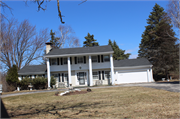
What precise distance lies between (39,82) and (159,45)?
82.0ft

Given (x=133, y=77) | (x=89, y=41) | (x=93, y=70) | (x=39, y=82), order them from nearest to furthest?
(x=39, y=82), (x=93, y=70), (x=133, y=77), (x=89, y=41)

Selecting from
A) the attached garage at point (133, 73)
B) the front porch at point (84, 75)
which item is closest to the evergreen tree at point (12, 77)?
the front porch at point (84, 75)

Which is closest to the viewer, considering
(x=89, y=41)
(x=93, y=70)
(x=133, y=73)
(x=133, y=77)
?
(x=93, y=70)

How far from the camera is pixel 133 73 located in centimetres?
2334

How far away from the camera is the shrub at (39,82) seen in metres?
21.1

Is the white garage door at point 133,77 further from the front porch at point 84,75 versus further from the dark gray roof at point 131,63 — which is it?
the front porch at point 84,75

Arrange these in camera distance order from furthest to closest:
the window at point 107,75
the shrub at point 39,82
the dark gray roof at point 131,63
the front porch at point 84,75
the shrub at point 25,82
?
the dark gray roof at point 131,63 < the window at point 107,75 < the front porch at point 84,75 < the shrub at point 25,82 < the shrub at point 39,82

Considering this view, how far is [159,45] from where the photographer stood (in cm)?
3228

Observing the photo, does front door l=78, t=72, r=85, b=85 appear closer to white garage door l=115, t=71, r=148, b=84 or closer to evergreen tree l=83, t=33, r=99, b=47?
white garage door l=115, t=71, r=148, b=84

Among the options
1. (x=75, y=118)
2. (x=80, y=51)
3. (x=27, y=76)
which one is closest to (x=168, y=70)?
(x=80, y=51)

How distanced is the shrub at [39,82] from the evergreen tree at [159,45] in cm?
1948

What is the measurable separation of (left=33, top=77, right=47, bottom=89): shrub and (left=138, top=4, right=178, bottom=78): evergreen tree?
767 inches

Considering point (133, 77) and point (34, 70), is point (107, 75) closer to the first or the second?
point (133, 77)

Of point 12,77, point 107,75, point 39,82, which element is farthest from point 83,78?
point 12,77
